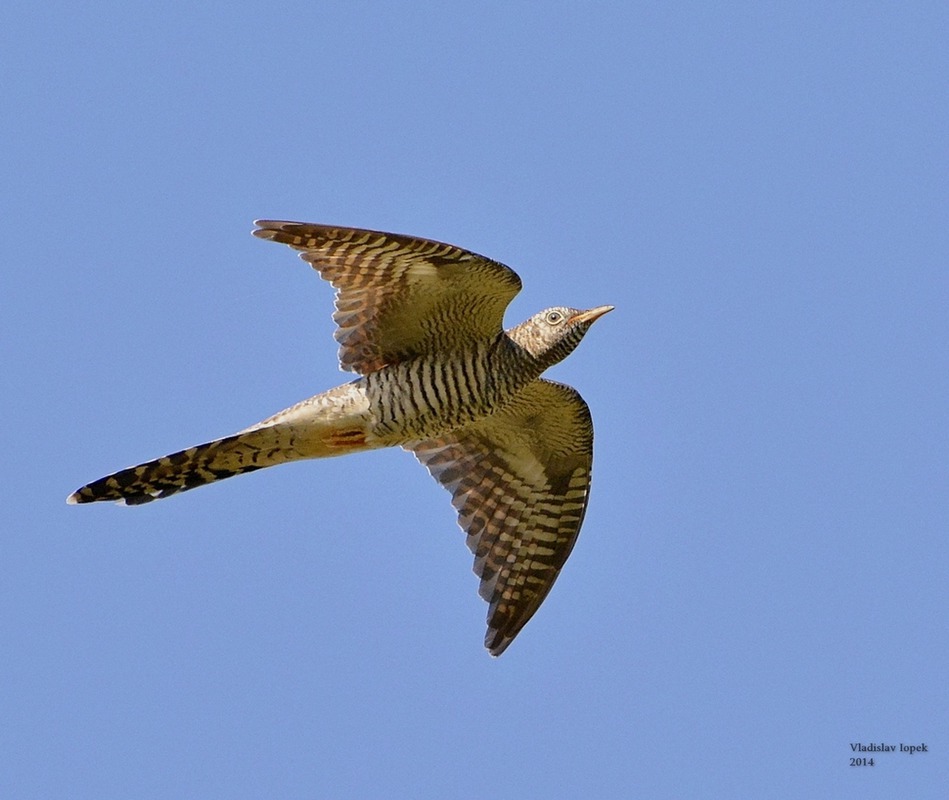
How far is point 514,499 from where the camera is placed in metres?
12.4

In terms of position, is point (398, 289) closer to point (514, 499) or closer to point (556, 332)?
point (556, 332)

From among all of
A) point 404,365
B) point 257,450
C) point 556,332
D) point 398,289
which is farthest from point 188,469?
point 556,332

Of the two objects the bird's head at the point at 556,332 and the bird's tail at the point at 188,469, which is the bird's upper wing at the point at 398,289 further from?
the bird's tail at the point at 188,469

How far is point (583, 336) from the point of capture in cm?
1121

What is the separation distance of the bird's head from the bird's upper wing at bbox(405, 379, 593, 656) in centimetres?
108

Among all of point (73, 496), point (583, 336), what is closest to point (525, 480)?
point (583, 336)

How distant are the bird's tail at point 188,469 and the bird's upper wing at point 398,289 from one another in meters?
0.79

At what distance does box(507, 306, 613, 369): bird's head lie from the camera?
11055 millimetres

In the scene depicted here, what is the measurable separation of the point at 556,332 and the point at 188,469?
2.63 metres

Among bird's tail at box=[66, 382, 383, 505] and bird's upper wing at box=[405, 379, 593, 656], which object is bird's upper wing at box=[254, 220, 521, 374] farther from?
bird's upper wing at box=[405, 379, 593, 656]

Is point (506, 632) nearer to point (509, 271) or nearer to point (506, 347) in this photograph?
point (506, 347)

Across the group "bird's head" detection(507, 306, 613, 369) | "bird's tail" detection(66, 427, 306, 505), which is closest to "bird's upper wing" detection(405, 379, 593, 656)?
"bird's head" detection(507, 306, 613, 369)

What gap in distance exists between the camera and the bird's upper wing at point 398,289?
400 inches

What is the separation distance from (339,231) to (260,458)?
1.88 metres
